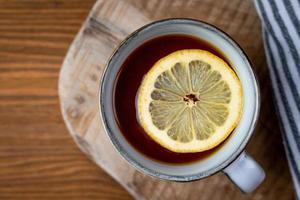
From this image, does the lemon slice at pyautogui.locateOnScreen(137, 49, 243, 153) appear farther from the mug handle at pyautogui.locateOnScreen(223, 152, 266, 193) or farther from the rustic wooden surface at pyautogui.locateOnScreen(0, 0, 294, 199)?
the rustic wooden surface at pyautogui.locateOnScreen(0, 0, 294, 199)

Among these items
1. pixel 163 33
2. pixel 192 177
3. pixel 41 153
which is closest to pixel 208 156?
pixel 192 177

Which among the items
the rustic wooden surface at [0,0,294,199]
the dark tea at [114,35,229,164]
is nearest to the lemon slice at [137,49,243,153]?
the dark tea at [114,35,229,164]

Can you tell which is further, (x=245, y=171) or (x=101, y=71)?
(x=101, y=71)

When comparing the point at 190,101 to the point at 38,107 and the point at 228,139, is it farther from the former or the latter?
the point at 38,107

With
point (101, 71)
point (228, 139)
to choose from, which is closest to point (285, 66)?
point (228, 139)

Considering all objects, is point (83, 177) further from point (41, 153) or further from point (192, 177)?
point (192, 177)

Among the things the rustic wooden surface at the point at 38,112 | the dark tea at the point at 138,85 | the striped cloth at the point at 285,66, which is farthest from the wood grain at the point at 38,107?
the striped cloth at the point at 285,66

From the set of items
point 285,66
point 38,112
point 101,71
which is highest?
point 285,66
